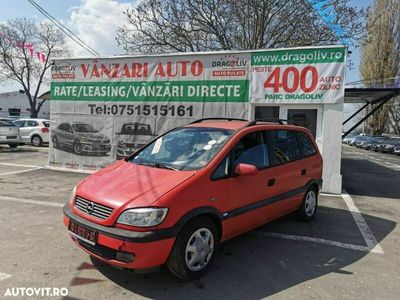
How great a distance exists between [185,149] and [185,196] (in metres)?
1.13

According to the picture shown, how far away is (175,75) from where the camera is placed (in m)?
10.6

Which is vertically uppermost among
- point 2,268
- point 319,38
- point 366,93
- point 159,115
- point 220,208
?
point 319,38

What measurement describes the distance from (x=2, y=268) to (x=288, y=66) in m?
7.87

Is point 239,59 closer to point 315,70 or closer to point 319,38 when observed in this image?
point 315,70

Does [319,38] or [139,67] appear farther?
[319,38]

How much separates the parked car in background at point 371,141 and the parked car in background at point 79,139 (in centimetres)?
3049

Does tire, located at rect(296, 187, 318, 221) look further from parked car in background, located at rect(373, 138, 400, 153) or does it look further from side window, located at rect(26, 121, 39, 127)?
parked car in background, located at rect(373, 138, 400, 153)

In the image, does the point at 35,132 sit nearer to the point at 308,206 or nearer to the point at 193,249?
the point at 308,206

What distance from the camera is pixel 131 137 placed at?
36.4ft

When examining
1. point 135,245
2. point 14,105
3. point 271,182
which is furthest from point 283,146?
point 14,105

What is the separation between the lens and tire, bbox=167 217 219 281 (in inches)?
145

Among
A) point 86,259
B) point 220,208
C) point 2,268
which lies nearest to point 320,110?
point 220,208

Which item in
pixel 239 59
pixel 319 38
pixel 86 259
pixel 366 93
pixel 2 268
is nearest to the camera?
pixel 2 268

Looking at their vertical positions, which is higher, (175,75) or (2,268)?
(175,75)
